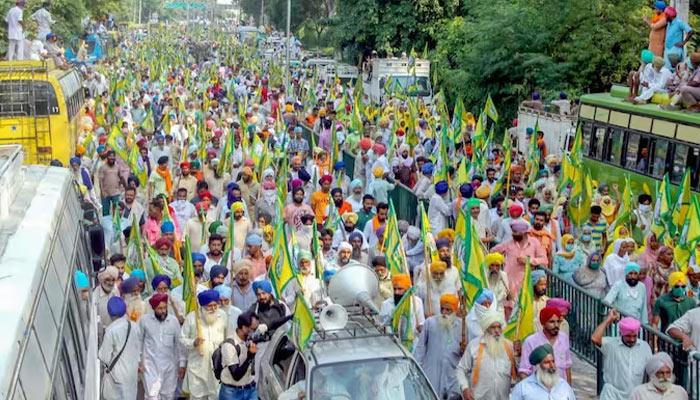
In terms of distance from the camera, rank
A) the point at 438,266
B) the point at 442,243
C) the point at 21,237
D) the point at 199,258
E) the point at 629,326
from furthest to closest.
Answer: the point at 199,258, the point at 442,243, the point at 438,266, the point at 629,326, the point at 21,237

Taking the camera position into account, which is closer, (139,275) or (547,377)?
(547,377)

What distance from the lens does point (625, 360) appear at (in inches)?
305

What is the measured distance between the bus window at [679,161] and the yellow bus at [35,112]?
30.3 ft

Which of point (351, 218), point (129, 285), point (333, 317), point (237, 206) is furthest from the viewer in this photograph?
point (351, 218)

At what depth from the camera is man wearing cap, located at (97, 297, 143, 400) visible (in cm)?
845

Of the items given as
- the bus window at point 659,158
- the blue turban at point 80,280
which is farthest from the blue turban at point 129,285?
the bus window at point 659,158

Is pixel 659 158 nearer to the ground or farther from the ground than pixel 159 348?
farther from the ground

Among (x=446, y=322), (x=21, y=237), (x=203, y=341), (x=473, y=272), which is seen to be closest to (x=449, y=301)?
(x=446, y=322)

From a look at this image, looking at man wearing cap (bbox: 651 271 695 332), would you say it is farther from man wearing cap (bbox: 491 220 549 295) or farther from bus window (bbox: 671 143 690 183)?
bus window (bbox: 671 143 690 183)

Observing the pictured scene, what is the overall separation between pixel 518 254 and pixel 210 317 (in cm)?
333

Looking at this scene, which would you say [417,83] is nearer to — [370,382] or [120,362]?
[120,362]

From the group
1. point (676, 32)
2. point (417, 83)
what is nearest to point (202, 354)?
point (676, 32)

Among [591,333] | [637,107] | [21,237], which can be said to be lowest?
[591,333]

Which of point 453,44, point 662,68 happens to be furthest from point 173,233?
point 453,44
